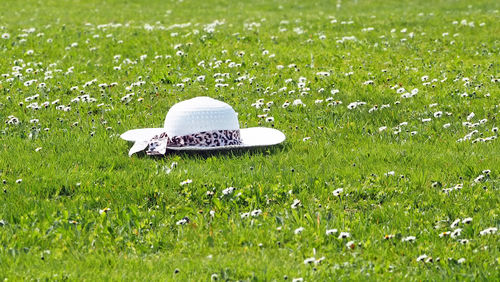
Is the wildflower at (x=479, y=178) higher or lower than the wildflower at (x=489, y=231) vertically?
lower

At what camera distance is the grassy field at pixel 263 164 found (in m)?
5.69

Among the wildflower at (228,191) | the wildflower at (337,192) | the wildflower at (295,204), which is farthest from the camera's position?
the wildflower at (228,191)

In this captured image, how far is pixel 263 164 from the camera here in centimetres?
791

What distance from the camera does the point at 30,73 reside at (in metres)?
12.9

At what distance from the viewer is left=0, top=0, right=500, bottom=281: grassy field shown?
5.69 m

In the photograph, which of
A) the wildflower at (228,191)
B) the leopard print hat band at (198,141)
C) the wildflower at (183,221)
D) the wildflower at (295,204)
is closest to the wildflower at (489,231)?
the wildflower at (295,204)

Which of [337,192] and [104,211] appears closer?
[104,211]

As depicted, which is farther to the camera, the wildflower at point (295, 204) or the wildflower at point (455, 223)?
the wildflower at point (295, 204)

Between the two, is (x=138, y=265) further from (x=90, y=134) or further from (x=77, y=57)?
(x=77, y=57)

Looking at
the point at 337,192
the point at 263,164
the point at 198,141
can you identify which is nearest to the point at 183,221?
the point at 337,192

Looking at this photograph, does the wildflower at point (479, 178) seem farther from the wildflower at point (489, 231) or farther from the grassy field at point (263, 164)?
the wildflower at point (489, 231)

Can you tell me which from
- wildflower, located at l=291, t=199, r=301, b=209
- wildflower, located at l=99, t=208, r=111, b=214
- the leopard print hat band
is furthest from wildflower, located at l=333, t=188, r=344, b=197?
wildflower, located at l=99, t=208, r=111, b=214

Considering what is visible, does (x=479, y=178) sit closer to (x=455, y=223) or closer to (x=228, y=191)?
(x=455, y=223)

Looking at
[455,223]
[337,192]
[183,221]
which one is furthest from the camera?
[337,192]
